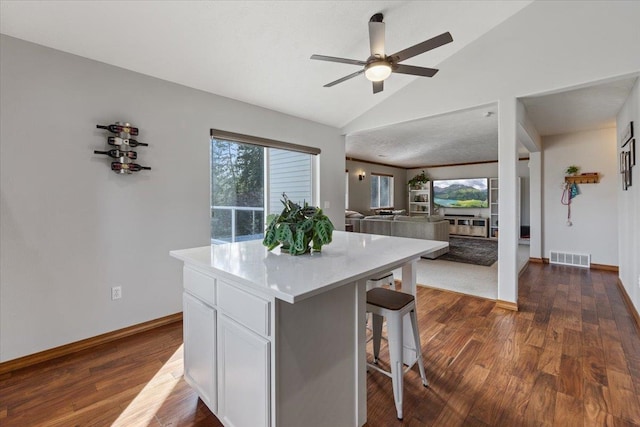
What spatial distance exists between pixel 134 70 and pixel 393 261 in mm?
2843

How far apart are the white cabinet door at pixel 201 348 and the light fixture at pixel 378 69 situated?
81.7 inches

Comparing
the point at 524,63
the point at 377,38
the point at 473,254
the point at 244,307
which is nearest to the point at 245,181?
the point at 377,38

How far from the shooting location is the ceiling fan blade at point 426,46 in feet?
6.70

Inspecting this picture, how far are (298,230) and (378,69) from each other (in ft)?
5.05

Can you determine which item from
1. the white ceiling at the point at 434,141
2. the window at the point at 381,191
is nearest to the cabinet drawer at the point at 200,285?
the white ceiling at the point at 434,141

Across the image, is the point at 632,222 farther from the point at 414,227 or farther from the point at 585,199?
the point at 414,227

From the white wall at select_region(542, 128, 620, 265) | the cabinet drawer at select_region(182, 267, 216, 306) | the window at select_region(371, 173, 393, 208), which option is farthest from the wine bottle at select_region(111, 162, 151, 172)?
the window at select_region(371, 173, 393, 208)

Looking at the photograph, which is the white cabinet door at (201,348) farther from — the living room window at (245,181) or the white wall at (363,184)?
the white wall at (363,184)

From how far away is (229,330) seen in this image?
1.34m

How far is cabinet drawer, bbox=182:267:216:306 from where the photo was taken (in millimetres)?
1469

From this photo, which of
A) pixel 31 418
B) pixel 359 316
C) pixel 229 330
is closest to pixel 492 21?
pixel 359 316

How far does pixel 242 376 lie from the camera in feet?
4.17

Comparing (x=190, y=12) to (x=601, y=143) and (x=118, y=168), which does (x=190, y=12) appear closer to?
(x=118, y=168)

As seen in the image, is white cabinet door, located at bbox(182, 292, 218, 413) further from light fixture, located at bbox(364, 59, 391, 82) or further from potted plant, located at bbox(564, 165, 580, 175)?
potted plant, located at bbox(564, 165, 580, 175)
